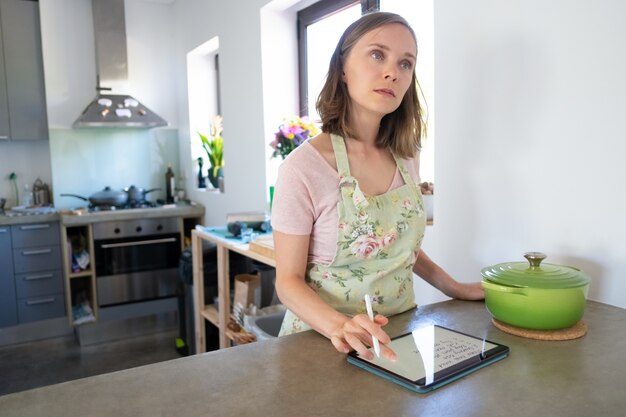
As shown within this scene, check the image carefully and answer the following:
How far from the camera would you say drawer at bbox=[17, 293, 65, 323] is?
3.37 m

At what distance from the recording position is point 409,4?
2074mm

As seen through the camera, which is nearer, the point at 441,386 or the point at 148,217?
the point at 441,386

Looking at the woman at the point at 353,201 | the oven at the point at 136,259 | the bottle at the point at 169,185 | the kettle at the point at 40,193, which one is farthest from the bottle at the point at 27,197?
the woman at the point at 353,201

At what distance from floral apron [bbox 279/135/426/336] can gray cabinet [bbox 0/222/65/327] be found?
113 inches

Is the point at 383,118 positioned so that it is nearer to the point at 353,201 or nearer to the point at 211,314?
the point at 353,201

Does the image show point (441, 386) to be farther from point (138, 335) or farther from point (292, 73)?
point (138, 335)

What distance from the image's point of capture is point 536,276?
3.18 feet

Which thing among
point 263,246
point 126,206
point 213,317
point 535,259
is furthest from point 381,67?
point 126,206

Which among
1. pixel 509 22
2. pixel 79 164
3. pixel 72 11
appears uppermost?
pixel 72 11

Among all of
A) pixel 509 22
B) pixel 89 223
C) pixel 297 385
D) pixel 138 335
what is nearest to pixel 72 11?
pixel 89 223

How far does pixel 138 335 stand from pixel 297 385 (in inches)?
125

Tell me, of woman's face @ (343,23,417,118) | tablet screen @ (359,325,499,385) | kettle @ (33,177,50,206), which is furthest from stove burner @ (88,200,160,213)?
tablet screen @ (359,325,499,385)

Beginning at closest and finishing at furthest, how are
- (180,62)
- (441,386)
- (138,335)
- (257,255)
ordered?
1. (441,386)
2. (257,255)
3. (138,335)
4. (180,62)

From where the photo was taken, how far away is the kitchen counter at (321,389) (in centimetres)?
68
